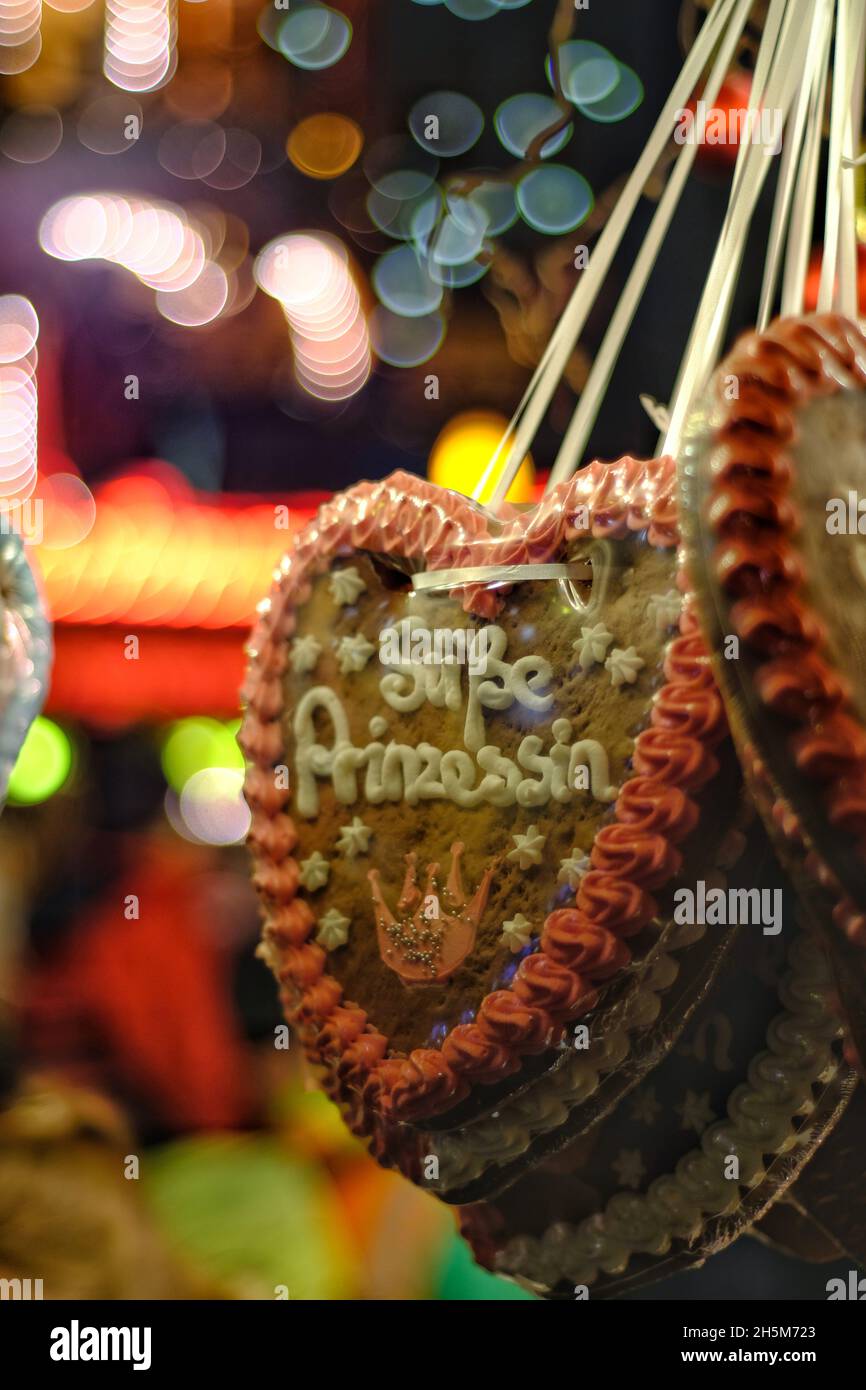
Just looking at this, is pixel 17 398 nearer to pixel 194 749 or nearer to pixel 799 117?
pixel 194 749

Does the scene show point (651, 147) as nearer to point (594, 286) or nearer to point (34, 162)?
point (594, 286)

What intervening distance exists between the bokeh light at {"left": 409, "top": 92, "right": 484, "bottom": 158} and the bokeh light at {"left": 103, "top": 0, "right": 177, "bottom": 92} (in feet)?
0.76

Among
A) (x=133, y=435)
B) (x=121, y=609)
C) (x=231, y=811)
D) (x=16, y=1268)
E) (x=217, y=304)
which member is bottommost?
(x=16, y=1268)

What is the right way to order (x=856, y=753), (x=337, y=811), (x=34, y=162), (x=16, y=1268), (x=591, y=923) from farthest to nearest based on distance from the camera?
(x=34, y=162)
(x=16, y=1268)
(x=337, y=811)
(x=591, y=923)
(x=856, y=753)

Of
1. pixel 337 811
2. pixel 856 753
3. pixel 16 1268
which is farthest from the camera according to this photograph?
pixel 16 1268

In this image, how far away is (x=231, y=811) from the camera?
4.36 feet

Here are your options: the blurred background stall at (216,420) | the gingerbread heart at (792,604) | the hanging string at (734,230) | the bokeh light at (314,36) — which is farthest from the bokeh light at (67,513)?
the gingerbread heart at (792,604)

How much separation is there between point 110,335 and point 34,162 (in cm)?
18

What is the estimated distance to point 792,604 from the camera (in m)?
0.45

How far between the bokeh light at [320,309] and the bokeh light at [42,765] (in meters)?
0.37

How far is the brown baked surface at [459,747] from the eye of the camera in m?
0.57

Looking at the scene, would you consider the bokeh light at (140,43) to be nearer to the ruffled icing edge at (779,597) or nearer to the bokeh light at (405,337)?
the bokeh light at (405,337)

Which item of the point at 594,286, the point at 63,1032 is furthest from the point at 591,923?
the point at 63,1032

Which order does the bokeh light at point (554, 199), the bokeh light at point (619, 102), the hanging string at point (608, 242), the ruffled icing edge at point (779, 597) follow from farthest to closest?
the bokeh light at point (554, 199) < the bokeh light at point (619, 102) < the hanging string at point (608, 242) < the ruffled icing edge at point (779, 597)
